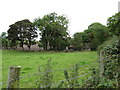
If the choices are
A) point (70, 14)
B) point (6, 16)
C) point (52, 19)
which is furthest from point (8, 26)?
point (70, 14)

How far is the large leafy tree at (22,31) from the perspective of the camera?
2523cm

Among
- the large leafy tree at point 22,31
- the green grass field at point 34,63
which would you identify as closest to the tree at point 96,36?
the green grass field at point 34,63

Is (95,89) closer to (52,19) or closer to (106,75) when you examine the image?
(106,75)

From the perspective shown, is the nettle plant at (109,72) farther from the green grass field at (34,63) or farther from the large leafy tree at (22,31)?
the large leafy tree at (22,31)

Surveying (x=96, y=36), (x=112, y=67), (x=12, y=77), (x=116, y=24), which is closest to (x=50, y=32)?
(x=96, y=36)

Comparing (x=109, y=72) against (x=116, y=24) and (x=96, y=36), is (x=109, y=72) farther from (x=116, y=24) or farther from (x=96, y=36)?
(x=96, y=36)

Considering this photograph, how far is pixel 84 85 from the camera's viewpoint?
2838 millimetres

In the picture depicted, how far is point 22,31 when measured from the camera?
25266 millimetres

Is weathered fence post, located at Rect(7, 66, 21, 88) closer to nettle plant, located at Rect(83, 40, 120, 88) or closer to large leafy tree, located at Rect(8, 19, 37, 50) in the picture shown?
nettle plant, located at Rect(83, 40, 120, 88)

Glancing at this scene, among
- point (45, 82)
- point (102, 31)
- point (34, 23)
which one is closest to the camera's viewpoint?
point (45, 82)

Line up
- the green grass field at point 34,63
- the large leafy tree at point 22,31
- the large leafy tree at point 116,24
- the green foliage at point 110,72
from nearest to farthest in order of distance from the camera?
the green foliage at point 110,72 → the green grass field at point 34,63 → the large leafy tree at point 116,24 → the large leafy tree at point 22,31

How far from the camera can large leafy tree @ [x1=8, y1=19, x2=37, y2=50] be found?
2523cm

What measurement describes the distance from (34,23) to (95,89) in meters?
25.2

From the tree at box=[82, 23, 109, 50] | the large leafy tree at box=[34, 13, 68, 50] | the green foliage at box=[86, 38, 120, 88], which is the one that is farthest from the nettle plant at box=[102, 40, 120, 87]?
the large leafy tree at box=[34, 13, 68, 50]
